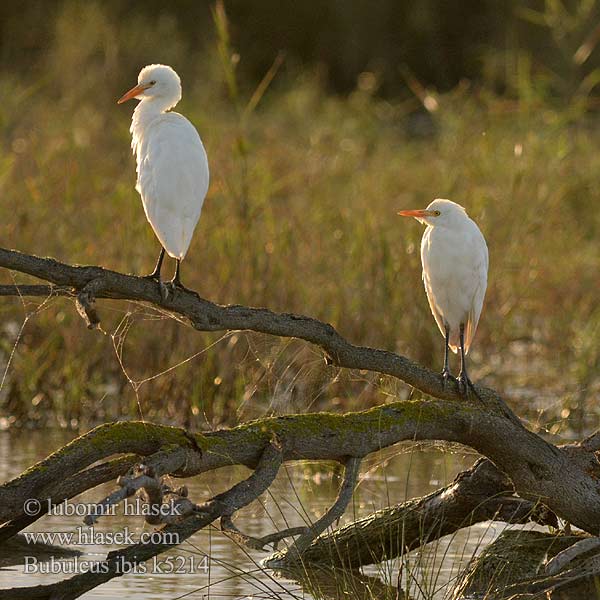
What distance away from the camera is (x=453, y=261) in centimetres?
508

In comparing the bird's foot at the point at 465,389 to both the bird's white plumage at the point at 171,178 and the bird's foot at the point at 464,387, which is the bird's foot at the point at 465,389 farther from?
Answer: the bird's white plumage at the point at 171,178

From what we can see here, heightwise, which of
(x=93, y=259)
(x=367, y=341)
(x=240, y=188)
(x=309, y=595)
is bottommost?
(x=309, y=595)

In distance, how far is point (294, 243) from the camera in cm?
698

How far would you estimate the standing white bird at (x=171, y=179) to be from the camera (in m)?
4.78

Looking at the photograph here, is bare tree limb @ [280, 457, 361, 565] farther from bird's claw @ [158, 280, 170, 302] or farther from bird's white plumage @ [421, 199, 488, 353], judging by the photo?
bird's white plumage @ [421, 199, 488, 353]

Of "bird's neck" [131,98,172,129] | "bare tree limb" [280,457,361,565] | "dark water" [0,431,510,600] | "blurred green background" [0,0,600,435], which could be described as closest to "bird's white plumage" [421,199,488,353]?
"blurred green background" [0,0,600,435]

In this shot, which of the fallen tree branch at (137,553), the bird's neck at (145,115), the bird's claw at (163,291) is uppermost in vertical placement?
the bird's neck at (145,115)

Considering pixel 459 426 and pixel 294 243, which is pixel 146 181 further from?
pixel 294 243

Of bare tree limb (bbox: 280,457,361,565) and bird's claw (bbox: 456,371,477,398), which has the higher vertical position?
bird's claw (bbox: 456,371,477,398)

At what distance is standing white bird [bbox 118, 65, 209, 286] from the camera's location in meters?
4.78

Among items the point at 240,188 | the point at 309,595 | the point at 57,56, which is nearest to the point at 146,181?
the point at 309,595

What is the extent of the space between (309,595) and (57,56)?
9.48 metres

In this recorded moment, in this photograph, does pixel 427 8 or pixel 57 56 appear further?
pixel 427 8

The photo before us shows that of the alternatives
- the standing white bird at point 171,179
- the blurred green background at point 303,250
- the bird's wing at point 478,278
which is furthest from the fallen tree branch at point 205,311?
the bird's wing at point 478,278
